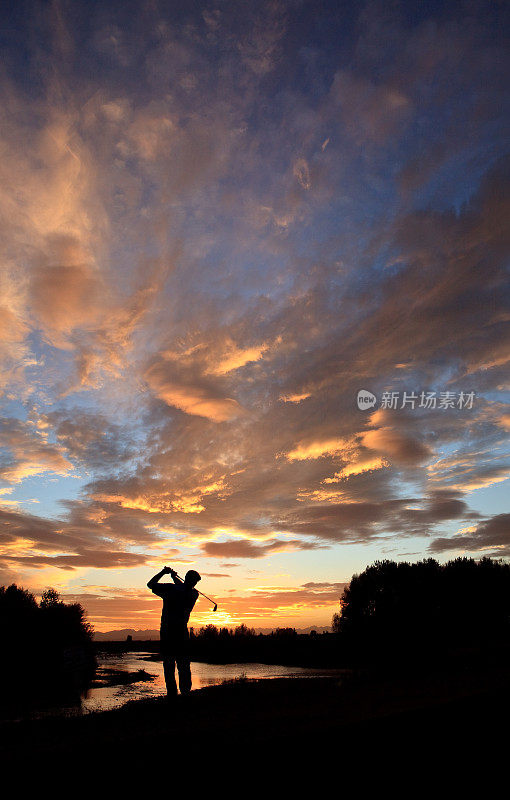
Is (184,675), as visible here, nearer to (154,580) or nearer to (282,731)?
(154,580)

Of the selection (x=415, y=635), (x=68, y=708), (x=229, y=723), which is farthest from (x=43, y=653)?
(x=415, y=635)

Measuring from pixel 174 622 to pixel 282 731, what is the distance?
14.7ft

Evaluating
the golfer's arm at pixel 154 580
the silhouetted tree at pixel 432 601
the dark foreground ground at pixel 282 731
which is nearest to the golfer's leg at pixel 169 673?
the dark foreground ground at pixel 282 731

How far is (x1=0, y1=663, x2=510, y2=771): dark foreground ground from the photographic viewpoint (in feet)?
17.1

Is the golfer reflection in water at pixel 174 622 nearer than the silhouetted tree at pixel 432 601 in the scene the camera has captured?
Yes

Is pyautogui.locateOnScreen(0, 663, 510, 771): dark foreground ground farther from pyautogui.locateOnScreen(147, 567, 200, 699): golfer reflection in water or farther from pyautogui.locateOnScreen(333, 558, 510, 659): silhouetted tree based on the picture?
pyautogui.locateOnScreen(333, 558, 510, 659): silhouetted tree

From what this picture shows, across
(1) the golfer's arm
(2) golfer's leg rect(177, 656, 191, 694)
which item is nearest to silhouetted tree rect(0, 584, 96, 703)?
(2) golfer's leg rect(177, 656, 191, 694)

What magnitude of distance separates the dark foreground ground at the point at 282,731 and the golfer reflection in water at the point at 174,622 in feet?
1.94

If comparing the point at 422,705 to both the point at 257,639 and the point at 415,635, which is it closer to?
the point at 415,635

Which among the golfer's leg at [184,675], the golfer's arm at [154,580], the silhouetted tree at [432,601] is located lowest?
the silhouetted tree at [432,601]

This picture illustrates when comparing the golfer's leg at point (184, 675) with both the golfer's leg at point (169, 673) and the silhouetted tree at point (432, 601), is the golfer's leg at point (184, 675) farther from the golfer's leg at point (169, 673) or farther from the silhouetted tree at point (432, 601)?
the silhouetted tree at point (432, 601)

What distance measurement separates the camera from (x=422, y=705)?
8.03 metres

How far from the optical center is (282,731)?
6.40 metres

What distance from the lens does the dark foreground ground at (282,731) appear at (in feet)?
17.1
